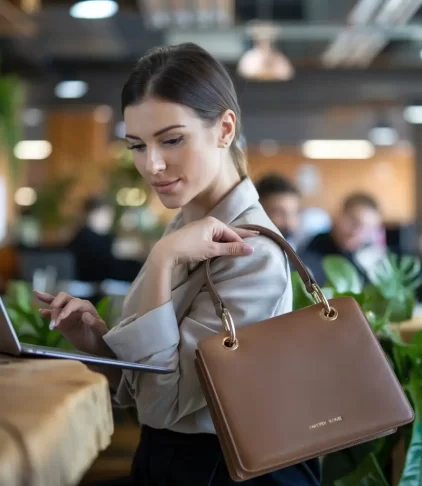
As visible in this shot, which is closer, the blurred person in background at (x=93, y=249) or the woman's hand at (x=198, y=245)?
the woman's hand at (x=198, y=245)

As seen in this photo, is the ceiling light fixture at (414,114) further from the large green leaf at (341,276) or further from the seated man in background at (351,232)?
the large green leaf at (341,276)

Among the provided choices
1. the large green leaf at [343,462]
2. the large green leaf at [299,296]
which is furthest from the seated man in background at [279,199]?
the large green leaf at [343,462]

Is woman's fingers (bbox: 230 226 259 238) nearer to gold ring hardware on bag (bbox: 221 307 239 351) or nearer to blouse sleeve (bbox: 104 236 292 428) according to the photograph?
blouse sleeve (bbox: 104 236 292 428)

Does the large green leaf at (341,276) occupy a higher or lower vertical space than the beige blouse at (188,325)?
lower

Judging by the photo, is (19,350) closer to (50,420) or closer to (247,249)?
(50,420)

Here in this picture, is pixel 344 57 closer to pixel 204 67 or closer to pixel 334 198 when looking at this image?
pixel 334 198

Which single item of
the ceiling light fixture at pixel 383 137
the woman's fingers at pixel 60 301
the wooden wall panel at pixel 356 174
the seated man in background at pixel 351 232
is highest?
the woman's fingers at pixel 60 301

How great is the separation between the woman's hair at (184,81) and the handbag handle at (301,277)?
0.66 feet

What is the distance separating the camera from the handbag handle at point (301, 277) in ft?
3.52

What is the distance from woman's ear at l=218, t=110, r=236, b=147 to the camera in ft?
4.13

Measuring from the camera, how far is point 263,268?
3.85ft

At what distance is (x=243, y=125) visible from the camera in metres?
3.86

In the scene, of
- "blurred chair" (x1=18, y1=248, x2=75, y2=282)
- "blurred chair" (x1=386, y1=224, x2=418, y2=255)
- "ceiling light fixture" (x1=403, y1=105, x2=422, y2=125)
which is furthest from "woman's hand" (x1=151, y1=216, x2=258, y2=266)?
"ceiling light fixture" (x1=403, y1=105, x2=422, y2=125)

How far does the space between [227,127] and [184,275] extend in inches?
9.8
